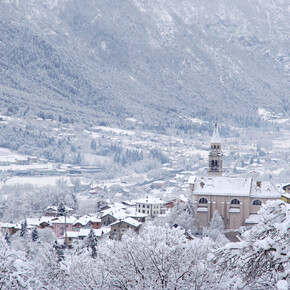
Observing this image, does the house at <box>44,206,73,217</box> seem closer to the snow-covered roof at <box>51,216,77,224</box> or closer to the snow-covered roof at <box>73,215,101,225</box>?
the snow-covered roof at <box>51,216,77,224</box>

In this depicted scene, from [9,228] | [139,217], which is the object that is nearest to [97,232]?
[139,217]

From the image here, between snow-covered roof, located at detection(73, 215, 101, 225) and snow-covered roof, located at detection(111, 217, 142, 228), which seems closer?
snow-covered roof, located at detection(111, 217, 142, 228)

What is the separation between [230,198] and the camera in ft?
275

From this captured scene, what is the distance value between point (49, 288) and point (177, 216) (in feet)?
167

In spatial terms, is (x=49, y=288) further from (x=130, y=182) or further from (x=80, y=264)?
(x=130, y=182)

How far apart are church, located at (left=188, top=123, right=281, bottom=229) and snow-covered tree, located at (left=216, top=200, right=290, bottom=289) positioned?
2397 inches

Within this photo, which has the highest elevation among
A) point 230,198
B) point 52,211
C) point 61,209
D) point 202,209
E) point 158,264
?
point 158,264

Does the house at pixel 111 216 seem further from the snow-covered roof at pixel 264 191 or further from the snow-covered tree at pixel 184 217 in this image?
the snow-covered roof at pixel 264 191

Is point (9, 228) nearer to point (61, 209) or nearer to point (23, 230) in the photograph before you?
point (23, 230)

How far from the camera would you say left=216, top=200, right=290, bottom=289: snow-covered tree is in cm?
1970

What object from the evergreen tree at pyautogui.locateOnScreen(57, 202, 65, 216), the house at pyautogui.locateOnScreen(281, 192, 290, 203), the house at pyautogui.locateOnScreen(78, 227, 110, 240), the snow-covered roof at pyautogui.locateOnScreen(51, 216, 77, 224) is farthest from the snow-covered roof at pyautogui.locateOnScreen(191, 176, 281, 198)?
the evergreen tree at pyautogui.locateOnScreen(57, 202, 65, 216)

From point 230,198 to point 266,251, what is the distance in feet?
211

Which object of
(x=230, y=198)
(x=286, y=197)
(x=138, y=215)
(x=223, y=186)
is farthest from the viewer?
(x=138, y=215)

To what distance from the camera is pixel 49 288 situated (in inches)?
1167
